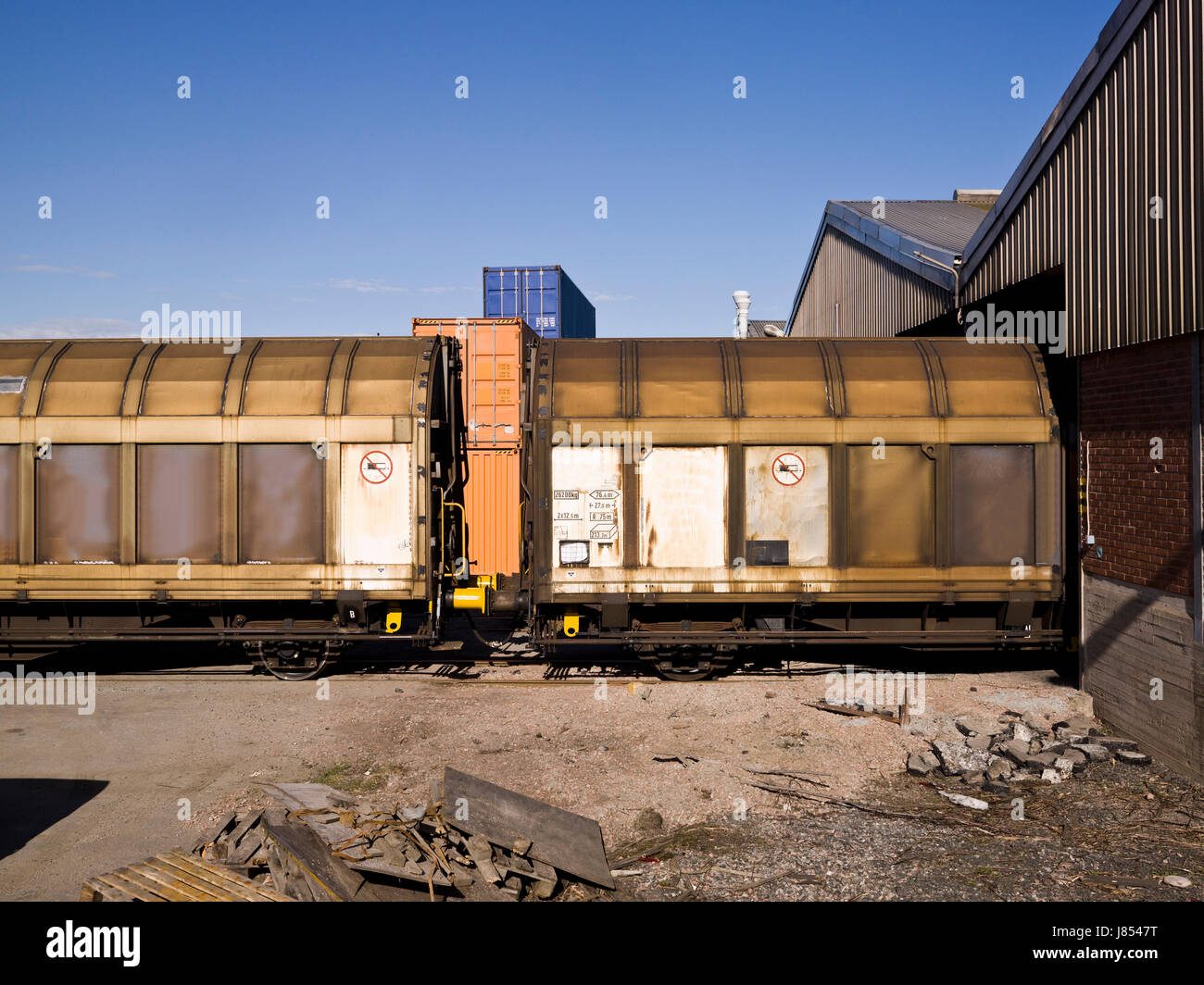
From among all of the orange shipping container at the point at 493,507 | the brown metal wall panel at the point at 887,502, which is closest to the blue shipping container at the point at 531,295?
the orange shipping container at the point at 493,507

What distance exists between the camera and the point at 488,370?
17578 mm

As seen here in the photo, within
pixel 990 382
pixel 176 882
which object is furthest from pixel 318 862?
Result: pixel 990 382

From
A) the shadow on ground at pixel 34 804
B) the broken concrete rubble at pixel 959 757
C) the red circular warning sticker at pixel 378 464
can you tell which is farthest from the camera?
the red circular warning sticker at pixel 378 464

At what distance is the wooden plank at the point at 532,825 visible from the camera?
23.3 ft

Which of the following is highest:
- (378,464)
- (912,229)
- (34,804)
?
(912,229)

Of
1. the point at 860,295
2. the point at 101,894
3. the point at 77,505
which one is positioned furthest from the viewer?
the point at 860,295

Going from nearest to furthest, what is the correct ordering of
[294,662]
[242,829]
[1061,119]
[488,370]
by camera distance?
[242,829], [1061,119], [294,662], [488,370]

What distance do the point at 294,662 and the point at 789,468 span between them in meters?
8.05

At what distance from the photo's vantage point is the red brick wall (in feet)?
31.5

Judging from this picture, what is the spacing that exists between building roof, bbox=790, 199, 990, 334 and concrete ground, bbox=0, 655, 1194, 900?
24.4 feet

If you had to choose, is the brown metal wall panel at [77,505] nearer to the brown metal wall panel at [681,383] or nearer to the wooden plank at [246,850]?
the wooden plank at [246,850]

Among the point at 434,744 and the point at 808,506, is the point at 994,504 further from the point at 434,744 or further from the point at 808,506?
the point at 434,744

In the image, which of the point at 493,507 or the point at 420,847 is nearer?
the point at 420,847

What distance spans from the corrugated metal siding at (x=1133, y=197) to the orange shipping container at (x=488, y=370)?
954 cm
